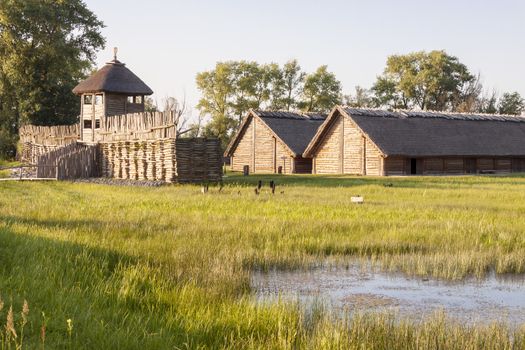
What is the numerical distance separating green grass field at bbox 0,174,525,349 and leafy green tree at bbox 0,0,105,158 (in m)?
38.9

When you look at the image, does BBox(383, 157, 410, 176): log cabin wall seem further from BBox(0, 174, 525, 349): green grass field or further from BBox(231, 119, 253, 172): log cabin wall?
BBox(0, 174, 525, 349): green grass field

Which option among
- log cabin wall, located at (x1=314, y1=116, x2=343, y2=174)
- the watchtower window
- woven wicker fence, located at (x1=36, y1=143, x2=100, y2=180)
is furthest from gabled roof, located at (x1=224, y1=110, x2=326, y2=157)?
woven wicker fence, located at (x1=36, y1=143, x2=100, y2=180)

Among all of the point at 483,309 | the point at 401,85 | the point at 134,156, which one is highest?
the point at 401,85

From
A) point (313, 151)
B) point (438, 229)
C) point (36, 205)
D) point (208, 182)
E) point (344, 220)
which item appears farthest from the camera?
point (313, 151)

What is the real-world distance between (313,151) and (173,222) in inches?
1365

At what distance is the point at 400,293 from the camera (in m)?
9.09

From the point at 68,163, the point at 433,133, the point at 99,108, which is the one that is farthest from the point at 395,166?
the point at 68,163

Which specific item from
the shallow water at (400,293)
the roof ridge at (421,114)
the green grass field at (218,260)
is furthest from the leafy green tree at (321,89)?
the shallow water at (400,293)

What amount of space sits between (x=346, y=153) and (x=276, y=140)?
7135 mm

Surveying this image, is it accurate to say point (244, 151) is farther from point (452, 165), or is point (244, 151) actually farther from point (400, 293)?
point (400, 293)

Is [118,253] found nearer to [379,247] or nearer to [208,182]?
[379,247]

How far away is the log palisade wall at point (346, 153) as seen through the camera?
44875 millimetres

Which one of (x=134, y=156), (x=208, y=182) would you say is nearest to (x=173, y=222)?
(x=208, y=182)

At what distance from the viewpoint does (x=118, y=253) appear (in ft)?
33.9
